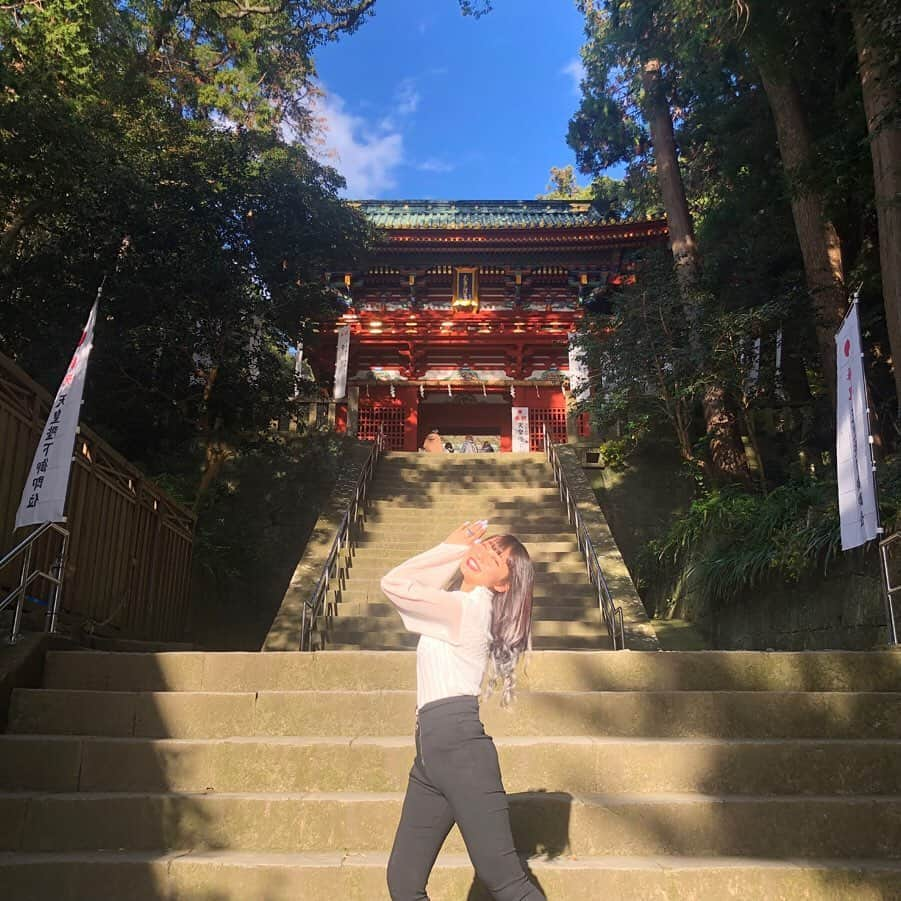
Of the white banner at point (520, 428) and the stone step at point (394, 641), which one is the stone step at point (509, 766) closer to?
the stone step at point (394, 641)

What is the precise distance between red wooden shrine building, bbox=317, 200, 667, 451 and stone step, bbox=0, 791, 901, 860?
13.3 metres

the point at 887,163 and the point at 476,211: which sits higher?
the point at 476,211

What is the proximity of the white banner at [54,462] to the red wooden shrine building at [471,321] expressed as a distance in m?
12.0

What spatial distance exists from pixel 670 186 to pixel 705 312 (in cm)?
415

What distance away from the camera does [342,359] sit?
16.6 meters

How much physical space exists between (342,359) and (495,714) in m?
13.6

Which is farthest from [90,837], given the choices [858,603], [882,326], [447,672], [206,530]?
[882,326]

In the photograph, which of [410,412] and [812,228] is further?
[410,412]

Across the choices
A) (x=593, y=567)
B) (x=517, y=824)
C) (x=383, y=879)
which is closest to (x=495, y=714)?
(x=517, y=824)

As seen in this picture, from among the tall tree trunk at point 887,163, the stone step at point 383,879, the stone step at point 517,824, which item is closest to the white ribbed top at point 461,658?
the stone step at point 383,879

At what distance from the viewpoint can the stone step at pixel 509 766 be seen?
3.33 meters

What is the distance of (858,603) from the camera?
5945 mm

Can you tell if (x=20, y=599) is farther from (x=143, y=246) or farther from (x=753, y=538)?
(x=753, y=538)

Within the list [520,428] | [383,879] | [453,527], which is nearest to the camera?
[383,879]
